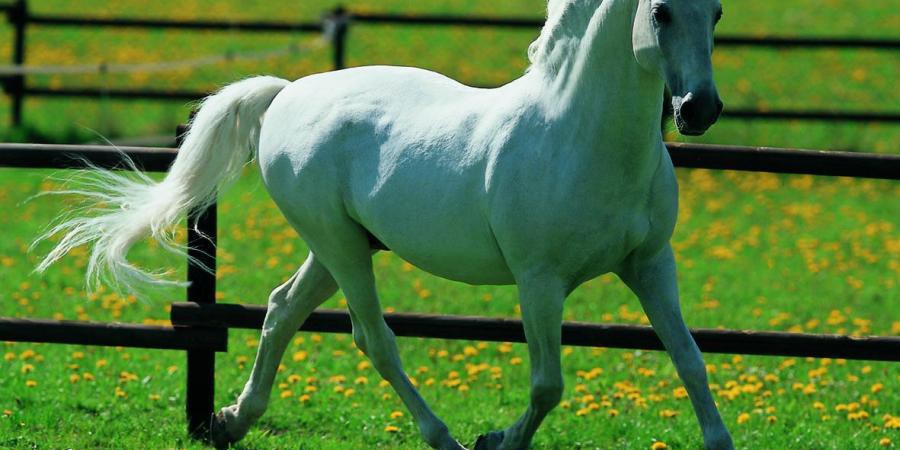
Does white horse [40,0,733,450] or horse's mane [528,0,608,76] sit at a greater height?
horse's mane [528,0,608,76]

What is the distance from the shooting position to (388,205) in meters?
4.18

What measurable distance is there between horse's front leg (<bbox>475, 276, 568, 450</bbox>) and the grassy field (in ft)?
3.28

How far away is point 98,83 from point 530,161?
1304cm

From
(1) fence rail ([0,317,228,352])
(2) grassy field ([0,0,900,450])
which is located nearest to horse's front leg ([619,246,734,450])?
(2) grassy field ([0,0,900,450])

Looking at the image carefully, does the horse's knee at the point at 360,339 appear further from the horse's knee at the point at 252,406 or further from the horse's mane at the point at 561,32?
the horse's mane at the point at 561,32

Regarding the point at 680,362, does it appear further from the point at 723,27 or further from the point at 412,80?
the point at 723,27

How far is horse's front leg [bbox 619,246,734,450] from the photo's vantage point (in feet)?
13.0

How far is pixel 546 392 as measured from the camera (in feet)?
13.2

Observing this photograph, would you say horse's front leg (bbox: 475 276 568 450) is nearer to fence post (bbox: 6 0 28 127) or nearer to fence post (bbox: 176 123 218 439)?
fence post (bbox: 176 123 218 439)

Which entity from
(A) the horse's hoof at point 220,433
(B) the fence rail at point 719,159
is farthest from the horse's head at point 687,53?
(A) the horse's hoof at point 220,433

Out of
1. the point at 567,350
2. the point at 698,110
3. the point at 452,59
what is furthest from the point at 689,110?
the point at 452,59

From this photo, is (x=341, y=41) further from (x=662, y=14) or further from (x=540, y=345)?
(x=662, y=14)

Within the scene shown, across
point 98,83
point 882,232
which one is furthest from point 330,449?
point 98,83

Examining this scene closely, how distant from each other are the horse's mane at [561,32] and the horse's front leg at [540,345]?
640 millimetres
